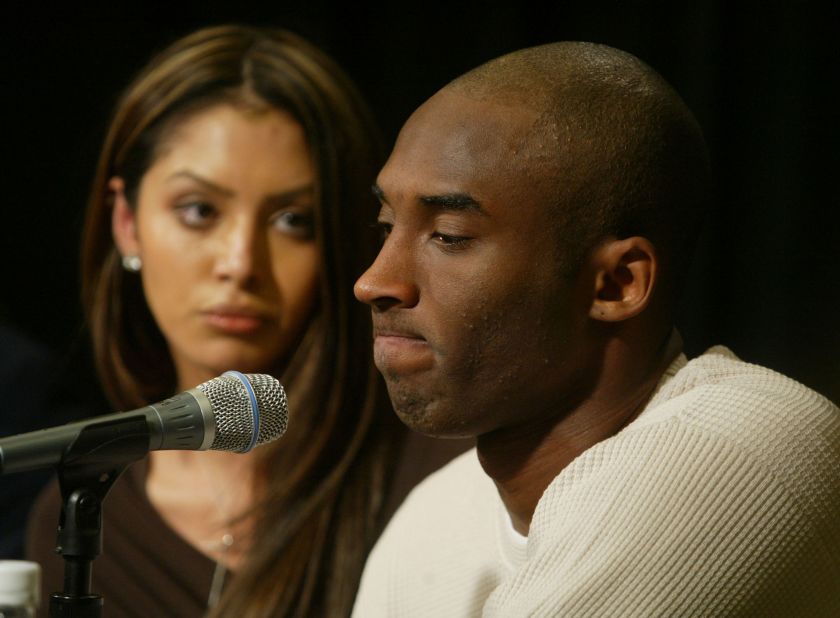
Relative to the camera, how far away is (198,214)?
2.55m

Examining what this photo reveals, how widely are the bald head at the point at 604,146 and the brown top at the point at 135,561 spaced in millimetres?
1307

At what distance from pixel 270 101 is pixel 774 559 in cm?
155

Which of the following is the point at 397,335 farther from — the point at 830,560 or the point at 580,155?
the point at 830,560

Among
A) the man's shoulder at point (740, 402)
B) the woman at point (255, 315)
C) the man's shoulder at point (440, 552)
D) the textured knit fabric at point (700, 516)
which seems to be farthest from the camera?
the woman at point (255, 315)

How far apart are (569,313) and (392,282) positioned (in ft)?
0.77

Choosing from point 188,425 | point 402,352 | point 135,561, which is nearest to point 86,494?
point 188,425

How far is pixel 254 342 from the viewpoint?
2.54 meters

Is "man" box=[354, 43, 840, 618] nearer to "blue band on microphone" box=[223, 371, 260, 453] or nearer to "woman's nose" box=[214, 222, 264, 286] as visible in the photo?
"blue band on microphone" box=[223, 371, 260, 453]

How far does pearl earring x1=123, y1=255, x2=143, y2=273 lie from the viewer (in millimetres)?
2729

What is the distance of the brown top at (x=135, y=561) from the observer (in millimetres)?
2531

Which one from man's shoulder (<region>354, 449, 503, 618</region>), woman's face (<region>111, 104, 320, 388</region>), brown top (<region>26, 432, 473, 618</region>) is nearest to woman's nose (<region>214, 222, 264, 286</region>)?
woman's face (<region>111, 104, 320, 388</region>)

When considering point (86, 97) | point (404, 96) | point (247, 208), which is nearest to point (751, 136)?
point (404, 96)

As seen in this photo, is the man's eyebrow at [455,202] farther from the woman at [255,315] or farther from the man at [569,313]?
the woman at [255,315]

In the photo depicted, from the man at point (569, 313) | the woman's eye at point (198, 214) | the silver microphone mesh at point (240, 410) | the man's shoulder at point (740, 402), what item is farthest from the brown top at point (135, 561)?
the man's shoulder at point (740, 402)
